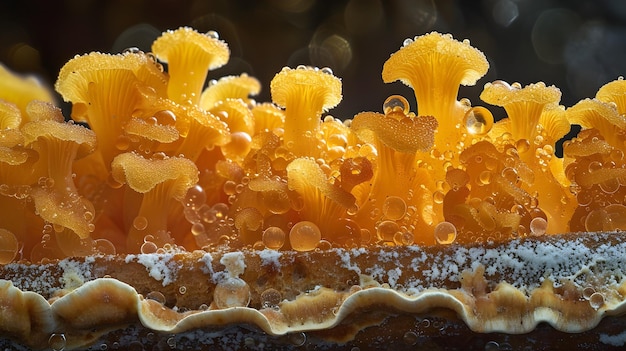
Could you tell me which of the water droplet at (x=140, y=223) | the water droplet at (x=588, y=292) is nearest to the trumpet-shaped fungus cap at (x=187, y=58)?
the water droplet at (x=140, y=223)

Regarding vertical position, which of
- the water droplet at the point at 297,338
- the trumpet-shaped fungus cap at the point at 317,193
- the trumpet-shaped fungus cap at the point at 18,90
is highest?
the trumpet-shaped fungus cap at the point at 18,90

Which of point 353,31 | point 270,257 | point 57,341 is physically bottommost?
point 57,341

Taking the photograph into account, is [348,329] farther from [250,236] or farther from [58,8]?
[58,8]

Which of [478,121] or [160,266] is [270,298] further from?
[478,121]

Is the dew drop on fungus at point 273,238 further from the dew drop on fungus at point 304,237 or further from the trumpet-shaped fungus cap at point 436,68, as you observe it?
the trumpet-shaped fungus cap at point 436,68

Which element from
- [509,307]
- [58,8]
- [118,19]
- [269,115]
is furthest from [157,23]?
[509,307]

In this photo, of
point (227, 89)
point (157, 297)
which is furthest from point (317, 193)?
point (227, 89)

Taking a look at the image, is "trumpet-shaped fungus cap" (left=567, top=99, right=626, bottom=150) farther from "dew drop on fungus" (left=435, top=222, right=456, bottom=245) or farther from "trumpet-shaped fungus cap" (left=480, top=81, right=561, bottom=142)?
"dew drop on fungus" (left=435, top=222, right=456, bottom=245)
